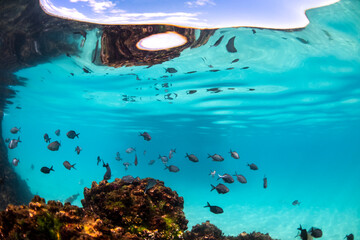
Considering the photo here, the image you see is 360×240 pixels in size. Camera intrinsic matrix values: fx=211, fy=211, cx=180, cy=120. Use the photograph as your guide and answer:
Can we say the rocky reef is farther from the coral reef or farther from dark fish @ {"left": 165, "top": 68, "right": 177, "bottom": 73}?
dark fish @ {"left": 165, "top": 68, "right": 177, "bottom": 73}

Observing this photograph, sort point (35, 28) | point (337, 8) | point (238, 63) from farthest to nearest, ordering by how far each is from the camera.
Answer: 1. point (238, 63)
2. point (35, 28)
3. point (337, 8)

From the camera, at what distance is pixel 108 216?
429cm

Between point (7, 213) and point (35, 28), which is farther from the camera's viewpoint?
point (35, 28)

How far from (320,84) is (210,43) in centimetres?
1132

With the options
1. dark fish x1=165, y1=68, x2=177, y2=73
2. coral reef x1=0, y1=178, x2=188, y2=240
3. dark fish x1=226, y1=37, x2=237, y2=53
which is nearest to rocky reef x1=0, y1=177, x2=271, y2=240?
coral reef x1=0, y1=178, x2=188, y2=240

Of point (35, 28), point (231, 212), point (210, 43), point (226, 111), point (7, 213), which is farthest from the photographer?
point (231, 212)

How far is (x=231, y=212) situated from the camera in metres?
29.5

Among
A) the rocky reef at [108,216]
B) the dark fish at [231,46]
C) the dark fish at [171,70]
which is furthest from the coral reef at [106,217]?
the dark fish at [171,70]

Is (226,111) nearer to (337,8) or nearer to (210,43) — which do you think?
(210,43)

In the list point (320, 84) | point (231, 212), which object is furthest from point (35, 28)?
point (231, 212)

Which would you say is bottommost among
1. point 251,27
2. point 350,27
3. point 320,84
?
point 251,27

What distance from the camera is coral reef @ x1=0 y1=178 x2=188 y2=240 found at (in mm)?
3311

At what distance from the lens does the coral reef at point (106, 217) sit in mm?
3311

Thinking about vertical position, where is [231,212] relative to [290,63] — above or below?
below
